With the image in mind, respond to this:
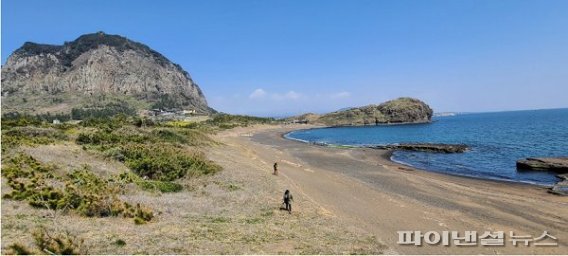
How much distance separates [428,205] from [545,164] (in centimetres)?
2784

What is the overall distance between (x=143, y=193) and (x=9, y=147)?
51.8 ft

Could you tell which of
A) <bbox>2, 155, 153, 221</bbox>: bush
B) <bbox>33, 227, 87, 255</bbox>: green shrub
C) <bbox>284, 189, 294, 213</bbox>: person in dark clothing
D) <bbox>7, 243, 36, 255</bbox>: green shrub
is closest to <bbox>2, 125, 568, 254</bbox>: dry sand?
<bbox>33, 227, 87, 255</bbox>: green shrub

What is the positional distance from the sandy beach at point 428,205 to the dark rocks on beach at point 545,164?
36.5 feet

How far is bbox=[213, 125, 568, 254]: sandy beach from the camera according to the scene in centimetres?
2231

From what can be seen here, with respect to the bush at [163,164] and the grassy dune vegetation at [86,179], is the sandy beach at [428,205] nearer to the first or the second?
the bush at [163,164]

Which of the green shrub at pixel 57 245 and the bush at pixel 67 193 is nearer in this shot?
the green shrub at pixel 57 245

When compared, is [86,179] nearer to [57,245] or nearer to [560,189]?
[57,245]

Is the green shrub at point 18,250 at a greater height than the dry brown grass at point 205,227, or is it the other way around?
the green shrub at point 18,250

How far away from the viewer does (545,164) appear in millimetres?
48438

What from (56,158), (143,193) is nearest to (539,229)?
(143,193)

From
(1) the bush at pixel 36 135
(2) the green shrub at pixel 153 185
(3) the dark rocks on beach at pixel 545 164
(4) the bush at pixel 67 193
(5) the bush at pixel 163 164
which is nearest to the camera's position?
(4) the bush at pixel 67 193

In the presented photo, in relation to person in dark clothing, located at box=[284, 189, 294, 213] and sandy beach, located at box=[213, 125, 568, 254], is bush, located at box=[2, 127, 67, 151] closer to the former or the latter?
sandy beach, located at box=[213, 125, 568, 254]

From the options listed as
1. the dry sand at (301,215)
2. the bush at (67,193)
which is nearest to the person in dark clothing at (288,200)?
the dry sand at (301,215)

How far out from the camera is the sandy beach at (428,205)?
22.3 meters
